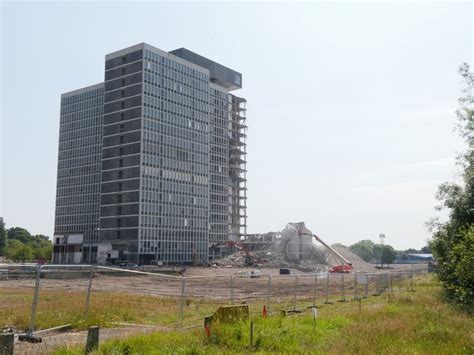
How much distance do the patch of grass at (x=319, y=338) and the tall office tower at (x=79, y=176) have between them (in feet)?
Result: 388

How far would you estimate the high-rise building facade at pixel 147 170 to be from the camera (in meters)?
119

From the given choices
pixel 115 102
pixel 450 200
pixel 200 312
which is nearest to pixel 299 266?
pixel 115 102

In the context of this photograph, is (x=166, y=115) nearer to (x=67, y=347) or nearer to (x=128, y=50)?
(x=128, y=50)

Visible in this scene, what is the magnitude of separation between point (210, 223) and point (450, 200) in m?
117

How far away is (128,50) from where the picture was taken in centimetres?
12538

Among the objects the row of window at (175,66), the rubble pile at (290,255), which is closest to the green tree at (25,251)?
the rubble pile at (290,255)

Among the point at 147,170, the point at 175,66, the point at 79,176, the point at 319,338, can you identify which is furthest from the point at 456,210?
the point at 79,176

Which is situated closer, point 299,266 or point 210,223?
point 299,266

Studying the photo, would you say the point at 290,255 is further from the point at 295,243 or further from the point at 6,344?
the point at 6,344

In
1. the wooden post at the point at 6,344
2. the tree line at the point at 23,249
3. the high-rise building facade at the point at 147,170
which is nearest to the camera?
the wooden post at the point at 6,344

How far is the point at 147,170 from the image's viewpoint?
396 ft

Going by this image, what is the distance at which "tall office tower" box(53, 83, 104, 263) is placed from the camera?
132087 mm

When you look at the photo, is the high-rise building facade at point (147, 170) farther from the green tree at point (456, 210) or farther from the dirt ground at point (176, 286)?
the green tree at point (456, 210)

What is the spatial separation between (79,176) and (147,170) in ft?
104
